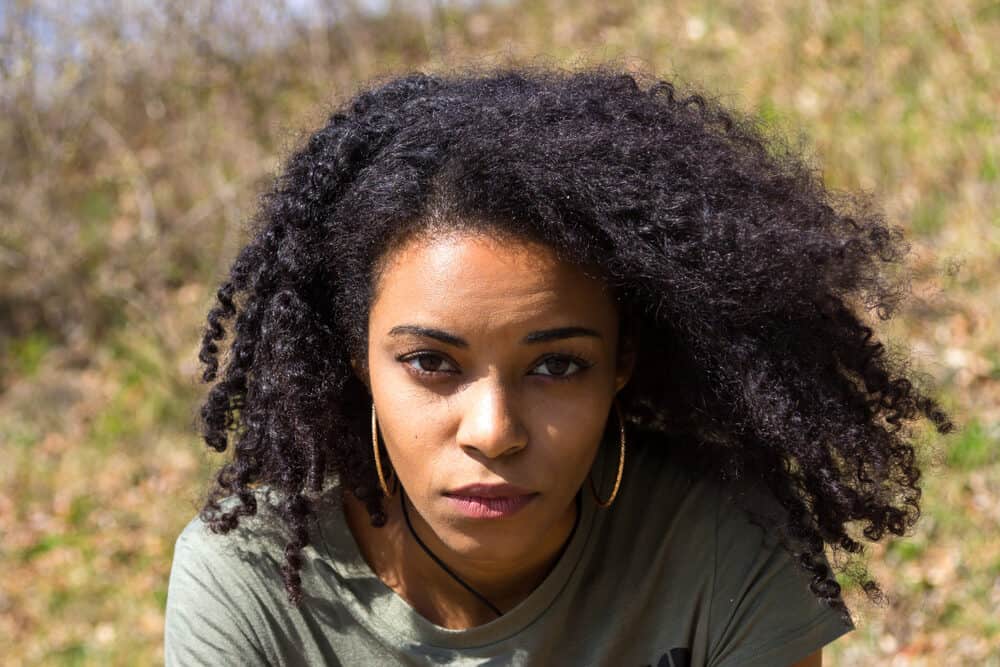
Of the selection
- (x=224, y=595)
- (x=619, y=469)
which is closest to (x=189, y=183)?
(x=224, y=595)

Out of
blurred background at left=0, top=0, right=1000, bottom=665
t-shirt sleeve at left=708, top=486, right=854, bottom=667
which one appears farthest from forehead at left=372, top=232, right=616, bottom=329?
blurred background at left=0, top=0, right=1000, bottom=665

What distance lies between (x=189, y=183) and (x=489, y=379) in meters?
4.88

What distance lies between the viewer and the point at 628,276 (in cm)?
227

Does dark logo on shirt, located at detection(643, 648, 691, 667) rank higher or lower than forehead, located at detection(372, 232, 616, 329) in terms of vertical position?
lower

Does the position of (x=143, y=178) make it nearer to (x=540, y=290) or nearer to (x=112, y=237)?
(x=112, y=237)

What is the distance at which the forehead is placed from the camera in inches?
85.3

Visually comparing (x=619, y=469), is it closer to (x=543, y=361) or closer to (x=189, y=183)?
(x=543, y=361)

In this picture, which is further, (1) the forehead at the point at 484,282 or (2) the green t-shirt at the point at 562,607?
(2) the green t-shirt at the point at 562,607

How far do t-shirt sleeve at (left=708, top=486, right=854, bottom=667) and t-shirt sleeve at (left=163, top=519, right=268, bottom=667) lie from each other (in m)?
0.91

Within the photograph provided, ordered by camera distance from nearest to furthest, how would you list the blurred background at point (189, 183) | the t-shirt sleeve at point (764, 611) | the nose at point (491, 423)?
the nose at point (491, 423) < the t-shirt sleeve at point (764, 611) < the blurred background at point (189, 183)

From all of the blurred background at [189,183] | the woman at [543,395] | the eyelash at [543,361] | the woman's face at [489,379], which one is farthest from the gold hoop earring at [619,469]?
the blurred background at [189,183]

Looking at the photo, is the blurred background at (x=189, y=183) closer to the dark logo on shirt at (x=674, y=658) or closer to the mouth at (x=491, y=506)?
the dark logo on shirt at (x=674, y=658)

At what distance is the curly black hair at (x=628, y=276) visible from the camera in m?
2.21

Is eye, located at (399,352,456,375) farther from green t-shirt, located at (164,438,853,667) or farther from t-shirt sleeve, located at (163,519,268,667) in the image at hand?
t-shirt sleeve, located at (163,519,268,667)
